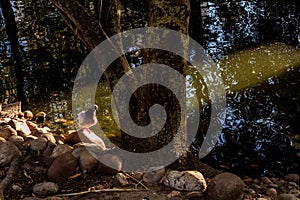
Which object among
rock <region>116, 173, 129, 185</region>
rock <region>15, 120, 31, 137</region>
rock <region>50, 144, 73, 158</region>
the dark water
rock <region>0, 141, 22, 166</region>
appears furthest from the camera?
the dark water

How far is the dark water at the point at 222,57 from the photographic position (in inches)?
197

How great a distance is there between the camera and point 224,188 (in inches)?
137

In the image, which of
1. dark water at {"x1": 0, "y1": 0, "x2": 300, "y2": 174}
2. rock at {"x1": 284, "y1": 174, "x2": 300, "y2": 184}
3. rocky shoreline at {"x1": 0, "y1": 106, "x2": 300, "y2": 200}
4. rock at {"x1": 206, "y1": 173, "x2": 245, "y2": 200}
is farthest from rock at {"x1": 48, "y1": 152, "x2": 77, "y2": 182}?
rock at {"x1": 284, "y1": 174, "x2": 300, "y2": 184}

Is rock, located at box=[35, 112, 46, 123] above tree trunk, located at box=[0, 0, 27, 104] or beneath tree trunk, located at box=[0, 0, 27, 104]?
beneath

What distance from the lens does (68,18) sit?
4070 millimetres

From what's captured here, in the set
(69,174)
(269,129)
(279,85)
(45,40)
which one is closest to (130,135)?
(69,174)

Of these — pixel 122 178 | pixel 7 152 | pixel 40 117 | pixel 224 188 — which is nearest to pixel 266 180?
pixel 224 188

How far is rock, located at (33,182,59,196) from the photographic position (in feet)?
11.7

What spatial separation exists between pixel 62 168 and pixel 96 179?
0.96 feet

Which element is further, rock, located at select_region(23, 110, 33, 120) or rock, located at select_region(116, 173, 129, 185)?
rock, located at select_region(23, 110, 33, 120)

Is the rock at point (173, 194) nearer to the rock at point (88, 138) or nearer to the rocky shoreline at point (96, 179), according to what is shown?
the rocky shoreline at point (96, 179)

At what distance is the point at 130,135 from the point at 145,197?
0.75 metres

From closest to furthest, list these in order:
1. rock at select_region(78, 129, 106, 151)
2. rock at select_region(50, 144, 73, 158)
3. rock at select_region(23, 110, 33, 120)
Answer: rock at select_region(50, 144, 73, 158) < rock at select_region(78, 129, 106, 151) < rock at select_region(23, 110, 33, 120)

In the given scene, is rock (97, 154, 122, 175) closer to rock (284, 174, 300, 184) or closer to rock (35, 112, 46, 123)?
rock (284, 174, 300, 184)
